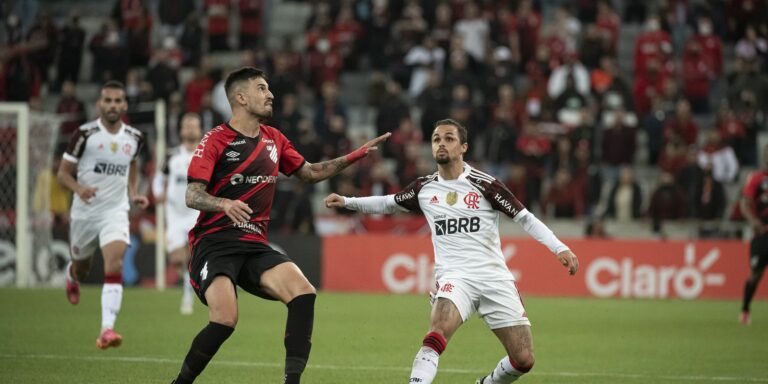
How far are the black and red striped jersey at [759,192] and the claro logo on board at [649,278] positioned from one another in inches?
197

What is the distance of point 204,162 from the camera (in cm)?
849

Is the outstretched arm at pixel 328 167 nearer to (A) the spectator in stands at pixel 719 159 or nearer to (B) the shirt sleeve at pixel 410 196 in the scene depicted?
(B) the shirt sleeve at pixel 410 196

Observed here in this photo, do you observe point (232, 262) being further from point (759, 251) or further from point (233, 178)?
point (759, 251)

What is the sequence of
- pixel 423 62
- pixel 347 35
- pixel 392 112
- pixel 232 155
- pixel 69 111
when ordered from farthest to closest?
pixel 347 35
pixel 423 62
pixel 69 111
pixel 392 112
pixel 232 155

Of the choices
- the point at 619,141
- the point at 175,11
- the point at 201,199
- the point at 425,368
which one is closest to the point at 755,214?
the point at 619,141

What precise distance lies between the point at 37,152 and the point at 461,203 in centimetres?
1576

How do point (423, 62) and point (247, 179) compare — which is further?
point (423, 62)

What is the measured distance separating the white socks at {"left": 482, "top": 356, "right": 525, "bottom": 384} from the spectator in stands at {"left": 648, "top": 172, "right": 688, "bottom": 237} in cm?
1482

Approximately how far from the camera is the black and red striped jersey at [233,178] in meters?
8.60

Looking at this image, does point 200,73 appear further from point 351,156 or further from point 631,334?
point 351,156

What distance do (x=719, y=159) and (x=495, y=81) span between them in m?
5.05

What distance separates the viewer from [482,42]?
27.3 metres

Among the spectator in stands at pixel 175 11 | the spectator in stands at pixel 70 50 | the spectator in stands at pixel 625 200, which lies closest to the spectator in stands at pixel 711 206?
the spectator in stands at pixel 625 200

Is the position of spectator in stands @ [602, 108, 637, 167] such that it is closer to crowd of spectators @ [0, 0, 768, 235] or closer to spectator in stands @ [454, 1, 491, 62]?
crowd of spectators @ [0, 0, 768, 235]
